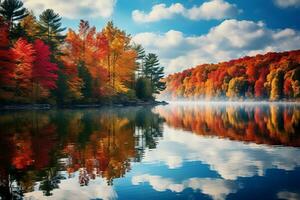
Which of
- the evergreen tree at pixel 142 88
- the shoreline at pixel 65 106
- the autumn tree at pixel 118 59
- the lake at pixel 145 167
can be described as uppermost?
the autumn tree at pixel 118 59

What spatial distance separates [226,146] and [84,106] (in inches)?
1953

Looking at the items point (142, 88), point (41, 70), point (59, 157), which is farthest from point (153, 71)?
point (59, 157)

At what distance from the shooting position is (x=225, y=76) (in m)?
183

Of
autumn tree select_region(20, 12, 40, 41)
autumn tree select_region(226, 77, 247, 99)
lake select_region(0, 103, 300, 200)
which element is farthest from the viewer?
autumn tree select_region(226, 77, 247, 99)

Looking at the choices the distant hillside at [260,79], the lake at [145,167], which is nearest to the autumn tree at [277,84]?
the distant hillside at [260,79]

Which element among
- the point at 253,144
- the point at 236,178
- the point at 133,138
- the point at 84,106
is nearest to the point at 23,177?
the point at 236,178

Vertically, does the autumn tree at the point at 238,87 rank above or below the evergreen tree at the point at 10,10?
below

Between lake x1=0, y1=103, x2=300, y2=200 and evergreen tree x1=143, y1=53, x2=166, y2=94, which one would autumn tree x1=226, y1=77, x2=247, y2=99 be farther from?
lake x1=0, y1=103, x2=300, y2=200

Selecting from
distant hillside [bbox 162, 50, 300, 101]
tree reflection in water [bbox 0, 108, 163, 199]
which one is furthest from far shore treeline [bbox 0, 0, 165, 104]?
distant hillside [bbox 162, 50, 300, 101]

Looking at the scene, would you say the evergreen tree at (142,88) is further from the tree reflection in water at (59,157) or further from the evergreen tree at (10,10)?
the tree reflection in water at (59,157)

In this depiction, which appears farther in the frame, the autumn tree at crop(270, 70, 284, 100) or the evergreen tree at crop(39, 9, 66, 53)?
the autumn tree at crop(270, 70, 284, 100)

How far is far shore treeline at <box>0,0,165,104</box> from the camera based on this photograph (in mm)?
54322

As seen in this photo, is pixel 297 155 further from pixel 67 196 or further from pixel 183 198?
pixel 67 196

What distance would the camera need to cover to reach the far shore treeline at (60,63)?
54.3 meters
